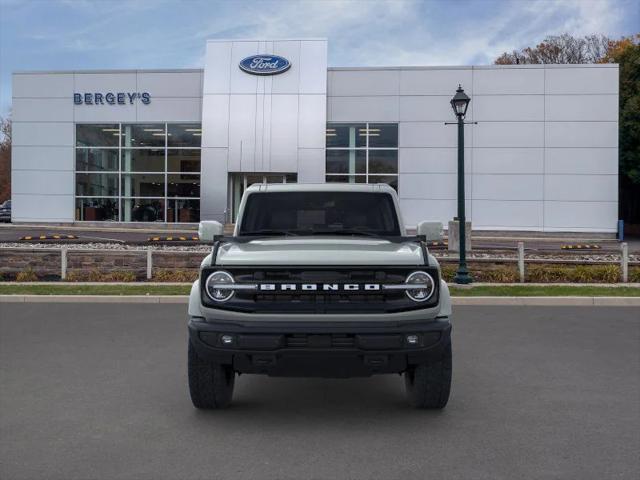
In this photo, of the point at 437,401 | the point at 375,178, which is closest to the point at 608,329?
the point at 437,401

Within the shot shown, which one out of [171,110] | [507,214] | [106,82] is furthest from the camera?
[106,82]

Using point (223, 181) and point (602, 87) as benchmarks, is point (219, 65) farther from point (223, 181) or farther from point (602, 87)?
point (602, 87)

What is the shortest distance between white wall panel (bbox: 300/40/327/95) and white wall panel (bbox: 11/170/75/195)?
1316 centimetres

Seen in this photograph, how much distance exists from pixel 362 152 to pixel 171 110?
1008 centimetres

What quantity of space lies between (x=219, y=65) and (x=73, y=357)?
25485 millimetres

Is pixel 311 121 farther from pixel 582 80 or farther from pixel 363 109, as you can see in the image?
pixel 582 80

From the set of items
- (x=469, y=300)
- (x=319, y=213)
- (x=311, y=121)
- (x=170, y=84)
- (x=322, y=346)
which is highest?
(x=170, y=84)

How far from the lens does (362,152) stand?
30.5 metres

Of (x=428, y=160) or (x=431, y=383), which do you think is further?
(x=428, y=160)

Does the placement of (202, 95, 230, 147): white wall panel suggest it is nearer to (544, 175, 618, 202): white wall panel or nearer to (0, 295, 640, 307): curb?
(544, 175, 618, 202): white wall panel

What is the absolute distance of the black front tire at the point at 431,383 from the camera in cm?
479

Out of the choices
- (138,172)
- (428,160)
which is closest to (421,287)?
(428,160)

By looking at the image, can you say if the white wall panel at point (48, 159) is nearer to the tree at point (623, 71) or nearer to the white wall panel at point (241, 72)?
the white wall panel at point (241, 72)

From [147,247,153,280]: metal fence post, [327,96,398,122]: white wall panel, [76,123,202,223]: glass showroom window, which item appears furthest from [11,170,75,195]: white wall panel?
[147,247,153,280]: metal fence post
